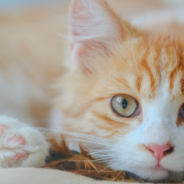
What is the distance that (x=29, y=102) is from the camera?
195 centimetres

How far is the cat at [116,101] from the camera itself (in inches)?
43.8

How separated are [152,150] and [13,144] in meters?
0.47

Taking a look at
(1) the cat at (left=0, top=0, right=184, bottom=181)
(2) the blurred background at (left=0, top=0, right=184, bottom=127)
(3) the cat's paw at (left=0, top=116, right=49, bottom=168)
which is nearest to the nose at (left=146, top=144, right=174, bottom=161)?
(1) the cat at (left=0, top=0, right=184, bottom=181)

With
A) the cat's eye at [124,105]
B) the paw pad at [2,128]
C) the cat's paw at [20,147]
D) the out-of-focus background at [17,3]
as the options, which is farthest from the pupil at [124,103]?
→ the out-of-focus background at [17,3]

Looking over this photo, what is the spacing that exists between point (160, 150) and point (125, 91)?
12.2 inches

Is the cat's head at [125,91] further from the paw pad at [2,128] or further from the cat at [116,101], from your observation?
the paw pad at [2,128]

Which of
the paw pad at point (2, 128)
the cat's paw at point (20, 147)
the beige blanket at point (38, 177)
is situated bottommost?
the beige blanket at point (38, 177)

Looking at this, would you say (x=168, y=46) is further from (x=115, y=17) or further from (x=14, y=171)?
(x=14, y=171)

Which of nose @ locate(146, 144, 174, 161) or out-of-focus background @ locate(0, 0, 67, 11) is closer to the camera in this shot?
nose @ locate(146, 144, 174, 161)

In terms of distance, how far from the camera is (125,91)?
1.31 m

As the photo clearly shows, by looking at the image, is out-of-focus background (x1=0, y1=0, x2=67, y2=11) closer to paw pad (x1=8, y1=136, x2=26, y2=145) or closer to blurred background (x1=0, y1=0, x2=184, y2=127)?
blurred background (x1=0, y1=0, x2=184, y2=127)

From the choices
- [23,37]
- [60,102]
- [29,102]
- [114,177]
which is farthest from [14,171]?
[23,37]

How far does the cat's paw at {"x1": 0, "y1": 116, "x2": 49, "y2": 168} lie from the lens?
1.06 metres

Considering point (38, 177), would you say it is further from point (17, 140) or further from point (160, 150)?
point (160, 150)
